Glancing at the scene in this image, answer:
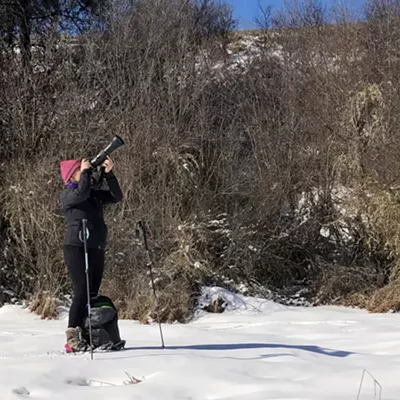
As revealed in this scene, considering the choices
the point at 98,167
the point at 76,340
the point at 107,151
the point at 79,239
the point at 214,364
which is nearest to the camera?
the point at 214,364

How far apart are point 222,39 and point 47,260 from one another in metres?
9.12

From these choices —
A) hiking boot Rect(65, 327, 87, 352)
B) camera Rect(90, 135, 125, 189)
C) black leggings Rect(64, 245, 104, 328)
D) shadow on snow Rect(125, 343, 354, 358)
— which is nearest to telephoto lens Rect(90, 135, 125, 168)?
camera Rect(90, 135, 125, 189)

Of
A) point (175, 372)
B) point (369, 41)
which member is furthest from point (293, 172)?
point (175, 372)

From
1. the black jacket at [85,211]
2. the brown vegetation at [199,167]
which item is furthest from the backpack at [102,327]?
the brown vegetation at [199,167]

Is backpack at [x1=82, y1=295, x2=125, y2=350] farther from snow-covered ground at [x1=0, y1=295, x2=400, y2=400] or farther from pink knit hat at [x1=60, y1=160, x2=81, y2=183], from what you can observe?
pink knit hat at [x1=60, y1=160, x2=81, y2=183]

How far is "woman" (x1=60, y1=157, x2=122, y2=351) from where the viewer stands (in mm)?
5293

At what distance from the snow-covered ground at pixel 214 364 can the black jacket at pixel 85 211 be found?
0.94m

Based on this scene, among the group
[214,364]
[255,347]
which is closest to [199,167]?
[255,347]

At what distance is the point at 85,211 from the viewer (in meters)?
5.46

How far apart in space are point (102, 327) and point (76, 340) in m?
0.22

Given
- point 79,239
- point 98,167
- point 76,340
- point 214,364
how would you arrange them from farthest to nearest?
1. point 98,167
2. point 79,239
3. point 76,340
4. point 214,364

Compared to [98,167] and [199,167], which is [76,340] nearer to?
[98,167]

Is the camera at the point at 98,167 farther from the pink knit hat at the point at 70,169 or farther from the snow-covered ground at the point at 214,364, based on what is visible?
the snow-covered ground at the point at 214,364

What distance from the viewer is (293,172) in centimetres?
1062
